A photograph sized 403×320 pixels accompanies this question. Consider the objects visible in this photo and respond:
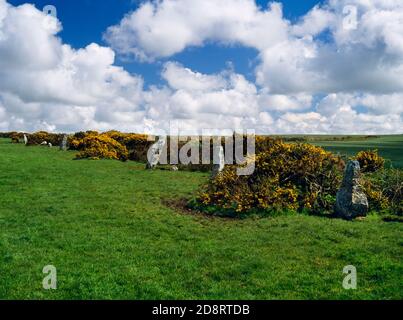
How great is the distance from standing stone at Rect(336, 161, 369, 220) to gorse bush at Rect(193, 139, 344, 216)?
1141 millimetres

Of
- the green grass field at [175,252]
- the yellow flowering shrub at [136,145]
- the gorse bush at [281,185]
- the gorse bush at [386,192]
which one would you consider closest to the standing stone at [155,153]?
the yellow flowering shrub at [136,145]

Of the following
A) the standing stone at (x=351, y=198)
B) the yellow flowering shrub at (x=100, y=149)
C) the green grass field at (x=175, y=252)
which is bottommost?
the green grass field at (x=175, y=252)

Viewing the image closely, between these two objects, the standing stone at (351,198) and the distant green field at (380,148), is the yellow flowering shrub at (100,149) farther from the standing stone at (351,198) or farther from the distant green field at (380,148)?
the standing stone at (351,198)

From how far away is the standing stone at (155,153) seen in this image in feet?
121

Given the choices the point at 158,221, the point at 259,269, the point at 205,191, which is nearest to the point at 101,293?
the point at 259,269

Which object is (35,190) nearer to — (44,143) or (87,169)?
(87,169)

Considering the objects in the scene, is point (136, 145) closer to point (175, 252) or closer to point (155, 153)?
point (155, 153)

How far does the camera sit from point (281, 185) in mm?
A: 22547

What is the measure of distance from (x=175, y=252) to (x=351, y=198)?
30.8 ft

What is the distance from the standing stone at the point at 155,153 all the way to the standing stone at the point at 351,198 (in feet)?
67.3

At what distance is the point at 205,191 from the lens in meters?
23.0

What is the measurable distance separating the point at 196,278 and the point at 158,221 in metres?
6.67

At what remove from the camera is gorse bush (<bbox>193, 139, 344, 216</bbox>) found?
67.1 ft

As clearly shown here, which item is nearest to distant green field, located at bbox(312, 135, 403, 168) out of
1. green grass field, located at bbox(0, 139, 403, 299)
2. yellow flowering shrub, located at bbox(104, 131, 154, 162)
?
green grass field, located at bbox(0, 139, 403, 299)
